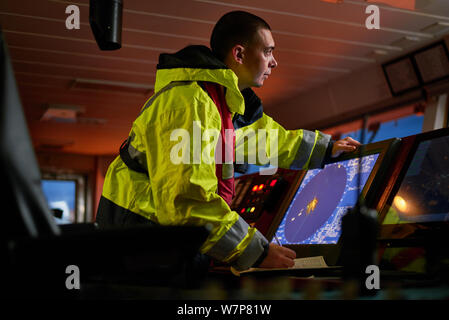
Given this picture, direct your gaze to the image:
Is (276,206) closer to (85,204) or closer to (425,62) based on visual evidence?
(425,62)

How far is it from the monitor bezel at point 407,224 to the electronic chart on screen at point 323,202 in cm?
11

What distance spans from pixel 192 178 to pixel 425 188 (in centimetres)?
70

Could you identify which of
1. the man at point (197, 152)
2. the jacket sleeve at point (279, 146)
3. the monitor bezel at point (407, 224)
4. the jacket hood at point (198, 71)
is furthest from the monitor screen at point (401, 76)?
the jacket hood at point (198, 71)

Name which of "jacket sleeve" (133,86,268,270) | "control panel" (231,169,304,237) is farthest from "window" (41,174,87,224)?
"jacket sleeve" (133,86,268,270)

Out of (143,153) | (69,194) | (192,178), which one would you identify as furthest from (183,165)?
(69,194)

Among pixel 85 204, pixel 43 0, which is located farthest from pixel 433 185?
pixel 85 204

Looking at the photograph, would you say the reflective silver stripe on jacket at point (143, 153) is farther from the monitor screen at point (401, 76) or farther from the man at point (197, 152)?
the monitor screen at point (401, 76)

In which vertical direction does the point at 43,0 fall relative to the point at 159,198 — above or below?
above

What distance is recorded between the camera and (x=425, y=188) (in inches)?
57.4

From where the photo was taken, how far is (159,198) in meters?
1.29

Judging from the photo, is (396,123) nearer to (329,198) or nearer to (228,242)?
(329,198)

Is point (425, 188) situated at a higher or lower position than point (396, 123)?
lower

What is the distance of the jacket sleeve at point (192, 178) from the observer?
1239 mm

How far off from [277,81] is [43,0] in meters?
2.55
